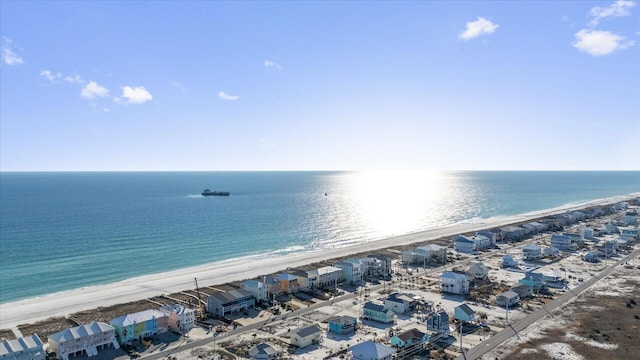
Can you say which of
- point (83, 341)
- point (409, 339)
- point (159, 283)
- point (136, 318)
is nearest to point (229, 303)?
point (136, 318)

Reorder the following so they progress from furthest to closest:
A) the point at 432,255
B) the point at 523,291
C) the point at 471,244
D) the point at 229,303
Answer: the point at 471,244 < the point at 432,255 < the point at 523,291 < the point at 229,303

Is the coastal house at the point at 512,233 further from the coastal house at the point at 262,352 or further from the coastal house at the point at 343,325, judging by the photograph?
the coastal house at the point at 262,352

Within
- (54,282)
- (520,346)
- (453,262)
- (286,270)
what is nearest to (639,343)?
(520,346)

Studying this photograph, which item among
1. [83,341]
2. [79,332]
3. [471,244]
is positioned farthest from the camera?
[471,244]

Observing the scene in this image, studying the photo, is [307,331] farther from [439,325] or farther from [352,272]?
[352,272]

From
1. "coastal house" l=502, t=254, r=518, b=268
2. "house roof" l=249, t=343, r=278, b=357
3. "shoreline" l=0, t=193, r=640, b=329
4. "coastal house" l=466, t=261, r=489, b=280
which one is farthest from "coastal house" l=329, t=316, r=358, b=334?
"coastal house" l=502, t=254, r=518, b=268

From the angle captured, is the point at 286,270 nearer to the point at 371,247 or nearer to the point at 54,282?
the point at 371,247

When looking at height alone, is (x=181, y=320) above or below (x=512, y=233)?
below
